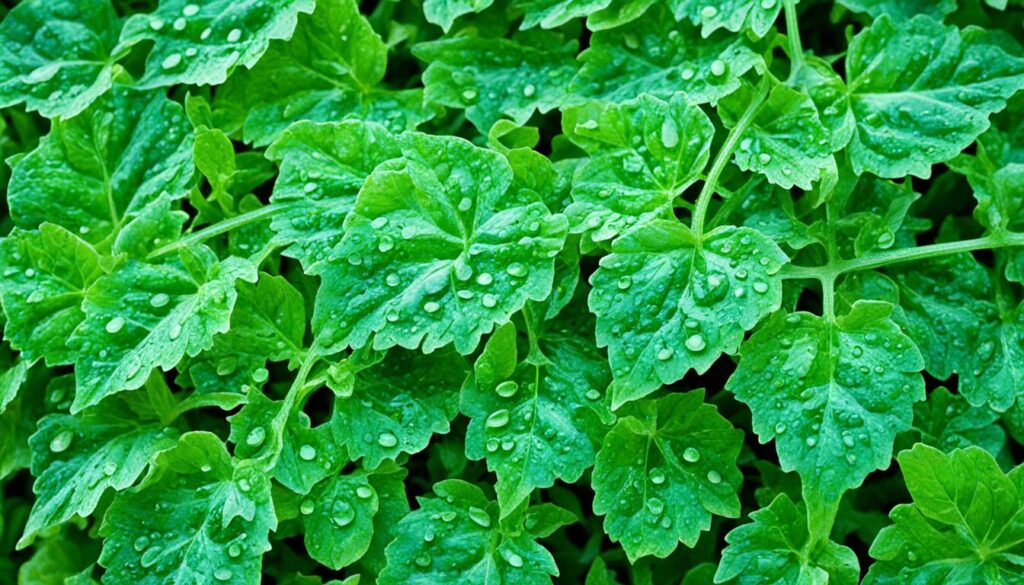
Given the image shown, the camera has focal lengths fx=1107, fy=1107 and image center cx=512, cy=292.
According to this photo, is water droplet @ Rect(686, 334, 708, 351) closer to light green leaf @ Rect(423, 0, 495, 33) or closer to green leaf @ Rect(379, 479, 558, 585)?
green leaf @ Rect(379, 479, 558, 585)

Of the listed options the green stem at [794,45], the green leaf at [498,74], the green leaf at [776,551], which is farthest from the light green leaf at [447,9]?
the green leaf at [776,551]

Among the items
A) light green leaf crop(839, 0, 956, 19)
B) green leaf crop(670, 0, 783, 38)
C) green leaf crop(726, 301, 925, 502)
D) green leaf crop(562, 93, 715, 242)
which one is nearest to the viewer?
green leaf crop(726, 301, 925, 502)

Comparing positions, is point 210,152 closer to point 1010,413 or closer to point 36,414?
point 36,414

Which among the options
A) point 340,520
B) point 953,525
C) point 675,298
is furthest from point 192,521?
point 953,525

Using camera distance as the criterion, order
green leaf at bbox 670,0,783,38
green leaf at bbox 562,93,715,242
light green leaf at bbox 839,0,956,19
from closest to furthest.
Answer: green leaf at bbox 562,93,715,242 → green leaf at bbox 670,0,783,38 → light green leaf at bbox 839,0,956,19

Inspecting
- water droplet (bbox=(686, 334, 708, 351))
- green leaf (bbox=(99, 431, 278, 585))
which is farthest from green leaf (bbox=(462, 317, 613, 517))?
green leaf (bbox=(99, 431, 278, 585))

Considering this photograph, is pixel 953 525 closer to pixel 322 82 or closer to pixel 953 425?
pixel 953 425

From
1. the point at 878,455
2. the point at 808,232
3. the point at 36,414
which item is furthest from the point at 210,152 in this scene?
the point at 878,455
